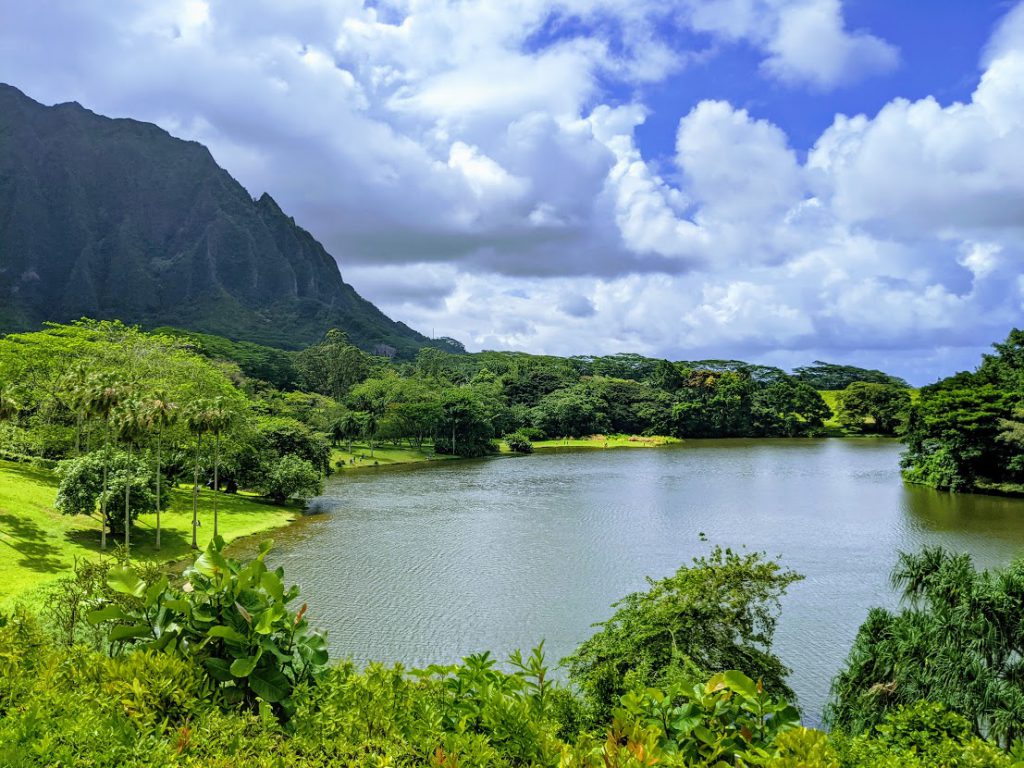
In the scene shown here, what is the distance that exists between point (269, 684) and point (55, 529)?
31.4 metres

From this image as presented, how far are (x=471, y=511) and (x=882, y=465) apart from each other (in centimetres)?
4908

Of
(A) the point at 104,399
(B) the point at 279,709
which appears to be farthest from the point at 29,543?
(B) the point at 279,709

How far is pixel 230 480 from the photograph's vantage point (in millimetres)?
45812

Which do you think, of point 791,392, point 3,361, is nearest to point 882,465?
point 791,392

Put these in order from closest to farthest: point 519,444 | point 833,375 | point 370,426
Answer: point 370,426 → point 519,444 → point 833,375

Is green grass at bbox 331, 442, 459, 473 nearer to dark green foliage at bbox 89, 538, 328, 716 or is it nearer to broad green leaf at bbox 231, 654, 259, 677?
dark green foliage at bbox 89, 538, 328, 716

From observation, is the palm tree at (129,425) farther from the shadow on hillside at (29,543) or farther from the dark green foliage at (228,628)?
the dark green foliage at (228,628)

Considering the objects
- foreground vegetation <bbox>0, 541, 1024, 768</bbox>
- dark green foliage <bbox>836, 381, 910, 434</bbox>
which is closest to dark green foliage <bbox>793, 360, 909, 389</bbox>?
dark green foliage <bbox>836, 381, 910, 434</bbox>

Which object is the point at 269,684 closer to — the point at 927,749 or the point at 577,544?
the point at 927,749

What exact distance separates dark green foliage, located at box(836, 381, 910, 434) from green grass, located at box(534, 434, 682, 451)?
3074 centimetres

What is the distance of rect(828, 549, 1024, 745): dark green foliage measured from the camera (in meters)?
12.2

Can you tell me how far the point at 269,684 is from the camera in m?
3.97

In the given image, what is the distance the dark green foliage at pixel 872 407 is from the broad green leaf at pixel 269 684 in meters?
117

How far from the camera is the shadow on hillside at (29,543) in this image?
979 inches
